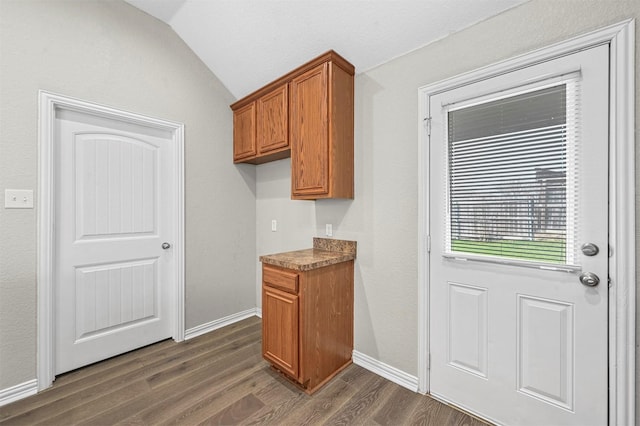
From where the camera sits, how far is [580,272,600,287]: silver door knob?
1.33 meters

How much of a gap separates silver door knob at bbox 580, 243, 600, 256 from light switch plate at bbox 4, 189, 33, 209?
11.1 ft

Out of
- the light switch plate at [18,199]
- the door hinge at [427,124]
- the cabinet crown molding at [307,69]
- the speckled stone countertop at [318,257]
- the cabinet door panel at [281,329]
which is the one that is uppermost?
the cabinet crown molding at [307,69]

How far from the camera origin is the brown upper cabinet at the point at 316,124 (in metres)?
2.13

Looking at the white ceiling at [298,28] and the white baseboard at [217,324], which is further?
the white baseboard at [217,324]

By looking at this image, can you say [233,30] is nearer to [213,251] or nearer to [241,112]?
[241,112]

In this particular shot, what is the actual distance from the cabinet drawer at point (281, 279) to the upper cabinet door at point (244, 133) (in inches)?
51.6

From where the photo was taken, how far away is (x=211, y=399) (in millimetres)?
1857

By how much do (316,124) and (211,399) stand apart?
2.13 metres

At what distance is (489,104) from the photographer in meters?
1.67

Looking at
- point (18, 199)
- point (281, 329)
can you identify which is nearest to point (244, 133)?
point (18, 199)

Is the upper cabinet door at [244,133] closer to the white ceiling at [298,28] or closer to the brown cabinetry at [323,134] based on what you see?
the white ceiling at [298,28]

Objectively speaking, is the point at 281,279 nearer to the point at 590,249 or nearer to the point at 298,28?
the point at 590,249

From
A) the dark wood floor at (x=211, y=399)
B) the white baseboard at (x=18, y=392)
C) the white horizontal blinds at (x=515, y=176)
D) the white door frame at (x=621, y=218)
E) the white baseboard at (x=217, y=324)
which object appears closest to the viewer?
the white door frame at (x=621, y=218)

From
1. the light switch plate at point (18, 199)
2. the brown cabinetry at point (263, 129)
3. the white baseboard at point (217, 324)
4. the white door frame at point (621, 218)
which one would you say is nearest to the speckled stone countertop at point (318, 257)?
the brown cabinetry at point (263, 129)
